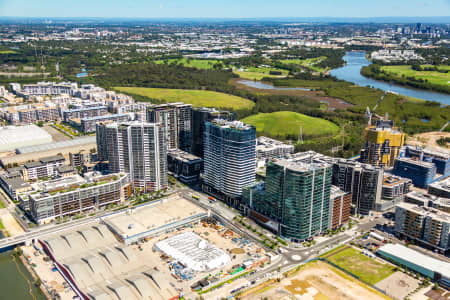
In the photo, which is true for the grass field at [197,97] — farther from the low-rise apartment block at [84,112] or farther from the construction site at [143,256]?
the construction site at [143,256]

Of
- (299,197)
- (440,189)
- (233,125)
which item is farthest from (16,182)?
(440,189)

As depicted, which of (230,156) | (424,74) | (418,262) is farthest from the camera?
(424,74)

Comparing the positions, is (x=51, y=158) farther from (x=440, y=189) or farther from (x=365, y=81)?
(x=365, y=81)

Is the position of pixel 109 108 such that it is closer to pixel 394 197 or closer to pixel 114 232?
pixel 114 232

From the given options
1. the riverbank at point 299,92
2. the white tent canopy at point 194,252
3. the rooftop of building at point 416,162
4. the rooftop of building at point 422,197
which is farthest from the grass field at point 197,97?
the white tent canopy at point 194,252

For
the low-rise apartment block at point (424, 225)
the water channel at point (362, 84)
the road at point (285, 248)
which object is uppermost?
the water channel at point (362, 84)

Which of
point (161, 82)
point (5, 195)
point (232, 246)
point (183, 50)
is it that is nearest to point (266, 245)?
point (232, 246)
